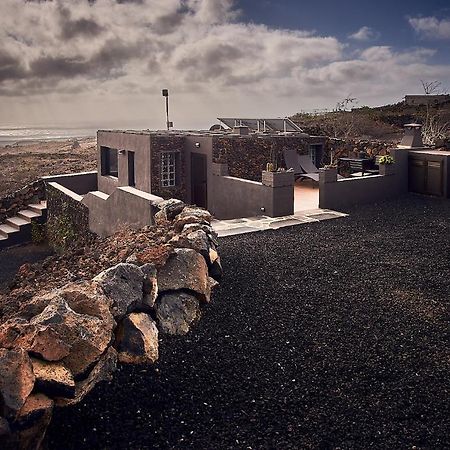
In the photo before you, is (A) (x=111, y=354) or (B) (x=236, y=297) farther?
(B) (x=236, y=297)

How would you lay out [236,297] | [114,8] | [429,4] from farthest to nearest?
[114,8], [429,4], [236,297]

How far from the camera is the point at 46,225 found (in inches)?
815

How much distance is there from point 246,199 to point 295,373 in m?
9.21

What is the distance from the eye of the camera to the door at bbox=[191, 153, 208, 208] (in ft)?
56.3

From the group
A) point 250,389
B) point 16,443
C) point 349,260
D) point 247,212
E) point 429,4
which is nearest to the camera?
point 16,443

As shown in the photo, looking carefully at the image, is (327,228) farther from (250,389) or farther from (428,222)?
(250,389)

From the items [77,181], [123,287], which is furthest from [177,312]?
[77,181]

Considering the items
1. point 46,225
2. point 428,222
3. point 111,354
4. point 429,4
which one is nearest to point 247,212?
point 428,222

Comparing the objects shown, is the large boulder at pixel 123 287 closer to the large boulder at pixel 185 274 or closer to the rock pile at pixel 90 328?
the rock pile at pixel 90 328

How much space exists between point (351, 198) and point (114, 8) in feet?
103

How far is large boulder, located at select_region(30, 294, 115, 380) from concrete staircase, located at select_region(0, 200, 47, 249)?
16268 mm

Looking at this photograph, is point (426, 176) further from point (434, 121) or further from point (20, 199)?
point (434, 121)

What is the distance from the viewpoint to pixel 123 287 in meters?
5.81

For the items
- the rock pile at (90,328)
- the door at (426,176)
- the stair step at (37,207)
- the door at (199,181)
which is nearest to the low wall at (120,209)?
the door at (199,181)
